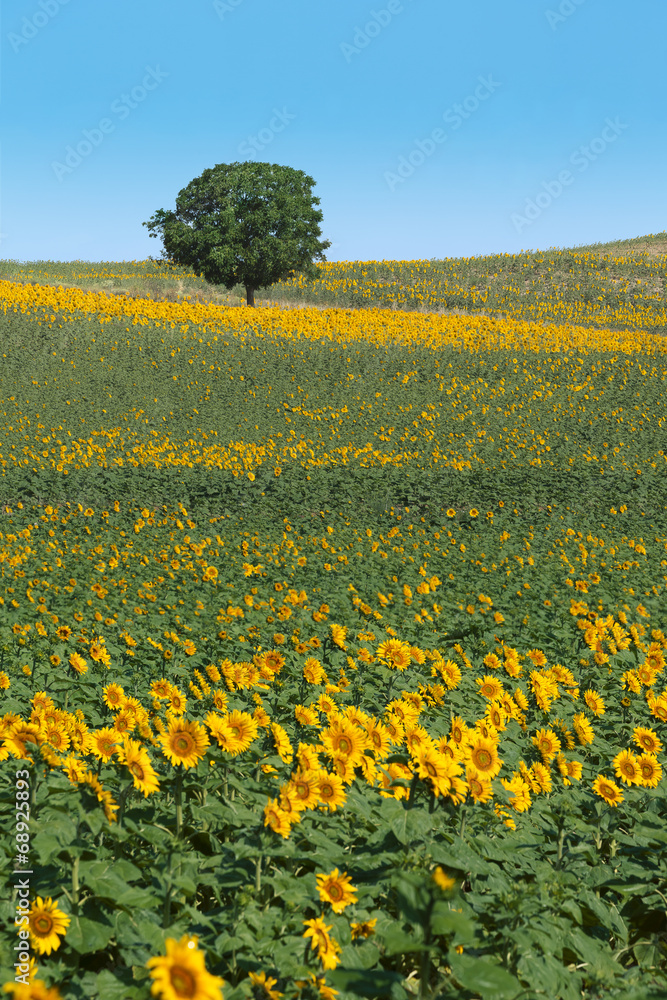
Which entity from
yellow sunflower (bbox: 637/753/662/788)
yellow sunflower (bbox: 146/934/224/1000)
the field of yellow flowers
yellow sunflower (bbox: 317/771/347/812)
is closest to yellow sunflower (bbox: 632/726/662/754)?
the field of yellow flowers

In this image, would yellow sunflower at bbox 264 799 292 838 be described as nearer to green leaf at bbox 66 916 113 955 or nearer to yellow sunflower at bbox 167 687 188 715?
green leaf at bbox 66 916 113 955

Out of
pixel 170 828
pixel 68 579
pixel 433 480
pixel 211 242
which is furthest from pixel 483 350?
pixel 170 828

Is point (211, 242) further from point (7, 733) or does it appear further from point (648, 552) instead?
point (7, 733)

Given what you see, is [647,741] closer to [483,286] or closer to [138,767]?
[138,767]

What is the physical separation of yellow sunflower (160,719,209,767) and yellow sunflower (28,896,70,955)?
0.62 meters

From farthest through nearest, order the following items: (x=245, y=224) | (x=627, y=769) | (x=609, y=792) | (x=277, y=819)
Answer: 1. (x=245, y=224)
2. (x=627, y=769)
3. (x=609, y=792)
4. (x=277, y=819)

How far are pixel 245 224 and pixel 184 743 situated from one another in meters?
31.8

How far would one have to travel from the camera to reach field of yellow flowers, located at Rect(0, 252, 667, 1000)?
7.18ft

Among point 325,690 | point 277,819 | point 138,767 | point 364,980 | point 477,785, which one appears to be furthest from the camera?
point 325,690

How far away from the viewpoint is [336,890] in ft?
7.29

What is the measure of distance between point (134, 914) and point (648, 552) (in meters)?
10.5

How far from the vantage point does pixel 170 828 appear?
2807 mm

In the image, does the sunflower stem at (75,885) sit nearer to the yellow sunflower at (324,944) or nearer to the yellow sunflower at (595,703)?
the yellow sunflower at (324,944)

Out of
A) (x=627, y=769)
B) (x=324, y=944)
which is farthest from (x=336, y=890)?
(x=627, y=769)
